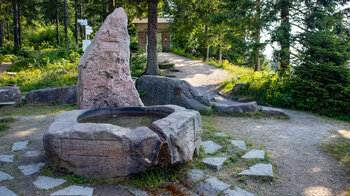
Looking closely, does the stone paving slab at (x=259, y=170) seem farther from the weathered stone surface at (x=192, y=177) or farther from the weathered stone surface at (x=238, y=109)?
the weathered stone surface at (x=238, y=109)

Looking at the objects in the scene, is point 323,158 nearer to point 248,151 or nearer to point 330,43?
point 248,151

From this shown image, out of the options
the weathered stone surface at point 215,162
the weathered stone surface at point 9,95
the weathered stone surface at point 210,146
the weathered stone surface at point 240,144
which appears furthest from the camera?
the weathered stone surface at point 9,95

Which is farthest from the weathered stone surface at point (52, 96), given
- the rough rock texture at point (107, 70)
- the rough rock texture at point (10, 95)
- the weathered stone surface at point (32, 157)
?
the weathered stone surface at point (32, 157)

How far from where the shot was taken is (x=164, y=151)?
304 centimetres

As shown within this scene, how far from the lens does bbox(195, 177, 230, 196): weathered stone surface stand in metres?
2.93

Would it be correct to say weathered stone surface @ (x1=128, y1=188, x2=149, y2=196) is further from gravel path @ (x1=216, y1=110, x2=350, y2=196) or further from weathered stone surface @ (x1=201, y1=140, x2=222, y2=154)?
weathered stone surface @ (x1=201, y1=140, x2=222, y2=154)

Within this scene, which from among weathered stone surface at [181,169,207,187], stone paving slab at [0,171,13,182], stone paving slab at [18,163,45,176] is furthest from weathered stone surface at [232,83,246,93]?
stone paving slab at [0,171,13,182]

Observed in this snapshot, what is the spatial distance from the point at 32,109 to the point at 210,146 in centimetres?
588

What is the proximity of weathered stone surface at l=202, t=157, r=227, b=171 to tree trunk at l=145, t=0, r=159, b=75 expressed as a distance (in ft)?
28.6

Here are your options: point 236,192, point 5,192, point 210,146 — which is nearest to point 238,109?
point 210,146

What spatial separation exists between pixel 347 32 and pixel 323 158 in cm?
747

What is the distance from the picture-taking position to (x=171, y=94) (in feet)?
23.3

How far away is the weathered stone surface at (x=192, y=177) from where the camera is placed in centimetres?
313

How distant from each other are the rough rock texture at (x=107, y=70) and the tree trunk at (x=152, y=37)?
664cm
